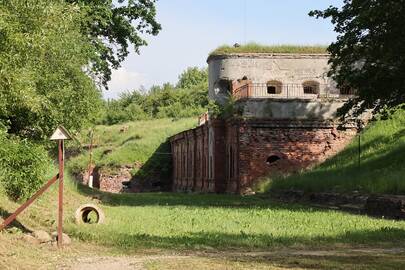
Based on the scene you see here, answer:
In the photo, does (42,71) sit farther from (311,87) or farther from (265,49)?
(311,87)

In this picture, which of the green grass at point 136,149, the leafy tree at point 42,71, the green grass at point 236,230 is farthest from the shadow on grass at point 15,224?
the green grass at point 136,149

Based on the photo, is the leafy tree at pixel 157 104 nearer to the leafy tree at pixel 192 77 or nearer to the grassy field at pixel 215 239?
the leafy tree at pixel 192 77

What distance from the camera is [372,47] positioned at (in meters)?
21.8

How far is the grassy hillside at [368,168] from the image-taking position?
23.5 m

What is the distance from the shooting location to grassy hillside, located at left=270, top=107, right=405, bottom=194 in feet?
77.1

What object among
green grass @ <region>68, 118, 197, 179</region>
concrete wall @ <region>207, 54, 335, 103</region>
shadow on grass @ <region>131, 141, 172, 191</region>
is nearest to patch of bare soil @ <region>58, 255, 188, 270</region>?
concrete wall @ <region>207, 54, 335, 103</region>

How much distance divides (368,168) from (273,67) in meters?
15.8

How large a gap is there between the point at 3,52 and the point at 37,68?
342 centimetres

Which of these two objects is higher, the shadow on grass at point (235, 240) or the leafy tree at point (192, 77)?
the leafy tree at point (192, 77)

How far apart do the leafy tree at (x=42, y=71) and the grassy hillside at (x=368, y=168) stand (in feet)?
33.7

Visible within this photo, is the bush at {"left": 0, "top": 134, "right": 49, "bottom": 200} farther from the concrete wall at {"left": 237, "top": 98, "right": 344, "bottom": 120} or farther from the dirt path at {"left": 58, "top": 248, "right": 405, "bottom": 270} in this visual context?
the concrete wall at {"left": 237, "top": 98, "right": 344, "bottom": 120}

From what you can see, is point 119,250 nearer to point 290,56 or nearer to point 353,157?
point 353,157

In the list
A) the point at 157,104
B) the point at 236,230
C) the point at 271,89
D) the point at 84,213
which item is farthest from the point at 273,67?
the point at 157,104

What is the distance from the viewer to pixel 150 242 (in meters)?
13.4
